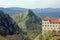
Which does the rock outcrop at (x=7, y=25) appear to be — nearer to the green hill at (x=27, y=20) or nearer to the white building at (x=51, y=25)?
the green hill at (x=27, y=20)

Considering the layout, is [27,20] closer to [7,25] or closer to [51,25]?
[7,25]

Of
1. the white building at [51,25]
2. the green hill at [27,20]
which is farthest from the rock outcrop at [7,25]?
the white building at [51,25]

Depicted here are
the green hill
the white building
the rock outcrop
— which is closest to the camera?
the white building

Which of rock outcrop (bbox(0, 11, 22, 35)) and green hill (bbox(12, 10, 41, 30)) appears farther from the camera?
green hill (bbox(12, 10, 41, 30))

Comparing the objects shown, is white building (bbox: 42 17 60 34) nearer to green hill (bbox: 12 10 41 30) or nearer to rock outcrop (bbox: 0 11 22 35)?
green hill (bbox: 12 10 41 30)

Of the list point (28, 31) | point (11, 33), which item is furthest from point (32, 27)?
point (11, 33)

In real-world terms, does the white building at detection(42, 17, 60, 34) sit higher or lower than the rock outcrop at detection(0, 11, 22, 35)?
higher

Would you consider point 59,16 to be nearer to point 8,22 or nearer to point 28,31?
point 28,31

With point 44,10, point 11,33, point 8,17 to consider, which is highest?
point 44,10

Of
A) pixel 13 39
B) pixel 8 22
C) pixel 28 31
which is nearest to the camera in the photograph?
pixel 13 39

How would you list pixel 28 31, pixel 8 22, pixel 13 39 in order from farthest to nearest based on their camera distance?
pixel 8 22
pixel 28 31
pixel 13 39

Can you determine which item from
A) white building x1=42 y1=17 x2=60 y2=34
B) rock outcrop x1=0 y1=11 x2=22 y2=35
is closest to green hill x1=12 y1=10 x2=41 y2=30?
rock outcrop x1=0 y1=11 x2=22 y2=35
